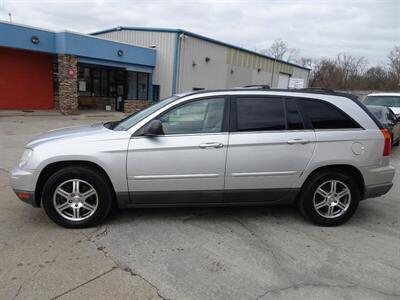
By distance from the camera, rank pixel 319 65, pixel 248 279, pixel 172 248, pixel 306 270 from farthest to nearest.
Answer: pixel 319 65 < pixel 172 248 < pixel 306 270 < pixel 248 279

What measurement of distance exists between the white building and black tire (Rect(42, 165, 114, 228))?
19.3 metres

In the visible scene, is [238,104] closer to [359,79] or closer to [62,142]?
[62,142]

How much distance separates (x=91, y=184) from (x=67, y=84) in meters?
15.8

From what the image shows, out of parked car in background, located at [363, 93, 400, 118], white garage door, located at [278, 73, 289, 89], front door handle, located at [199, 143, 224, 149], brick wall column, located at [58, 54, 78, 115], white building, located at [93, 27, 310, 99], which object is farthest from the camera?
white garage door, located at [278, 73, 289, 89]

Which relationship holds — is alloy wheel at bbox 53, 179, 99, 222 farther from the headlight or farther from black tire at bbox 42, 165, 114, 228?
the headlight

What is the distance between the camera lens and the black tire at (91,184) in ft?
12.3

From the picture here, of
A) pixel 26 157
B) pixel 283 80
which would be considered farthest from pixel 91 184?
pixel 283 80

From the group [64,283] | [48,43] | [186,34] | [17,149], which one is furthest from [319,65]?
[64,283]

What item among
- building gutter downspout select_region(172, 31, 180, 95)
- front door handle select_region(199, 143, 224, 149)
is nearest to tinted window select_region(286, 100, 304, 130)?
front door handle select_region(199, 143, 224, 149)

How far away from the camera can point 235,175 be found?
12.9 feet

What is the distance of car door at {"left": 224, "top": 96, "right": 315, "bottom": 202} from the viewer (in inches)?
154

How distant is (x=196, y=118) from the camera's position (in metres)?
4.00

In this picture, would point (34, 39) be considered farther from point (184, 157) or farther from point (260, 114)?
point (260, 114)

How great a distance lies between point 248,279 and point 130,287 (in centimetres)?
106
